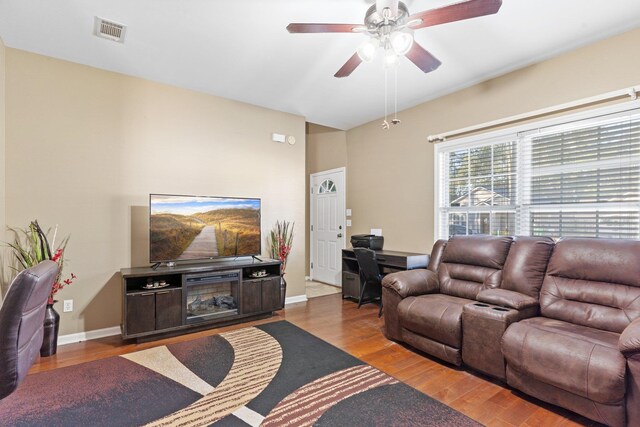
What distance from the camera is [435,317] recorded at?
2.63 m

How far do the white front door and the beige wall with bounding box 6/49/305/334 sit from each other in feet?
6.63

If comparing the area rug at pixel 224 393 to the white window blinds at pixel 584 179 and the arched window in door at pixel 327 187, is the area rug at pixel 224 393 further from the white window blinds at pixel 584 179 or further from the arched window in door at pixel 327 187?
the arched window in door at pixel 327 187

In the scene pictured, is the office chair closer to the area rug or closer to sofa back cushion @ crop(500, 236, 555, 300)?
the area rug

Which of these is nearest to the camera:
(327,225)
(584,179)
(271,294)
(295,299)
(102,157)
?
(584,179)

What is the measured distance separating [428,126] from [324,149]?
2292mm

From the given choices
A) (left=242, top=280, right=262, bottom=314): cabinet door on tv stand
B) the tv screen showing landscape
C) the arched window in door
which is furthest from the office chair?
the arched window in door

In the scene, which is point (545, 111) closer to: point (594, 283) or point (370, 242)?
point (594, 283)

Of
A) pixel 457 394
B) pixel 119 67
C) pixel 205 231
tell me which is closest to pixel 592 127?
pixel 457 394

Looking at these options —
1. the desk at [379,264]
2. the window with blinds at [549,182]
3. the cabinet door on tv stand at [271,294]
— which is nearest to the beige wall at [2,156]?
the cabinet door on tv stand at [271,294]

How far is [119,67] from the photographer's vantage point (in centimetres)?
331

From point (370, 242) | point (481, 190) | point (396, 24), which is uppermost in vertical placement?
point (396, 24)

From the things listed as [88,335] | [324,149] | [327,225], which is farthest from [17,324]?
[324,149]

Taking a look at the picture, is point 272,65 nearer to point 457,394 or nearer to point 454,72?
point 454,72

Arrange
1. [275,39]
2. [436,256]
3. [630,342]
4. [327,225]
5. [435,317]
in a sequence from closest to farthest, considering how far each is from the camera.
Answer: [630,342], [435,317], [275,39], [436,256], [327,225]
